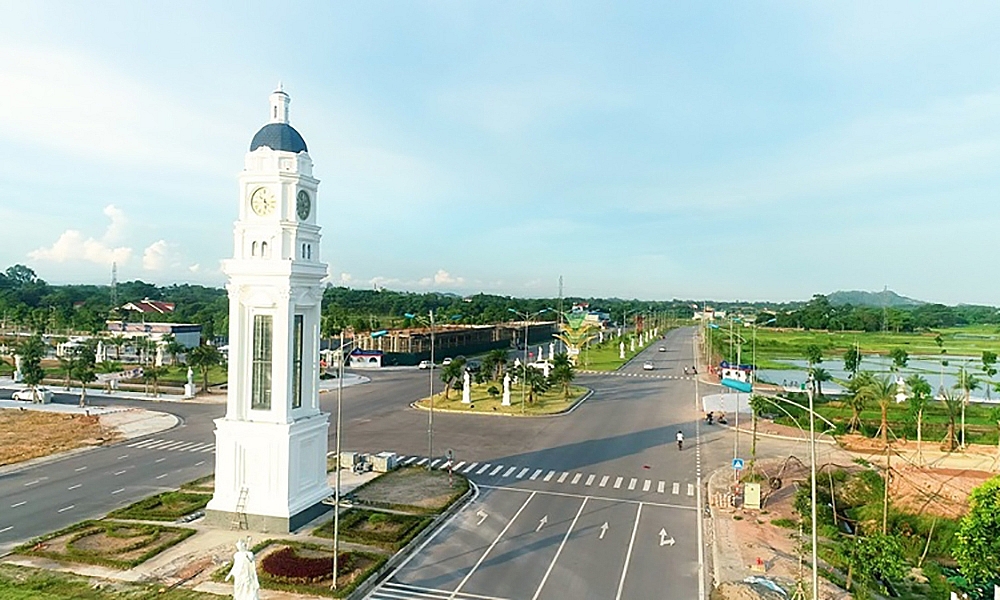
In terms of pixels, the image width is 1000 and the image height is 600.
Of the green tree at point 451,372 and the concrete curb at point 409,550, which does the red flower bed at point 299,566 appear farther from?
the green tree at point 451,372

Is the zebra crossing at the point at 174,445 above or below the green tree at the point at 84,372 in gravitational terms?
below

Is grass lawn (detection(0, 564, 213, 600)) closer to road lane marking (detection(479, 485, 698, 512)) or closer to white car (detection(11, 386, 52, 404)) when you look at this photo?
road lane marking (detection(479, 485, 698, 512))

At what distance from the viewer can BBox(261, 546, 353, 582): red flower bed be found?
21375mm

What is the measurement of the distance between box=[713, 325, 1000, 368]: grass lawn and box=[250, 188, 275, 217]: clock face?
275ft

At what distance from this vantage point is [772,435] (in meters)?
48.7

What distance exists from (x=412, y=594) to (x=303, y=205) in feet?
51.7

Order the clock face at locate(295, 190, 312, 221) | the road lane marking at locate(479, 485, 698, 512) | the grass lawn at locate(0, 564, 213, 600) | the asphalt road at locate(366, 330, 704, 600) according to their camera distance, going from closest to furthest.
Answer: the grass lawn at locate(0, 564, 213, 600), the asphalt road at locate(366, 330, 704, 600), the clock face at locate(295, 190, 312, 221), the road lane marking at locate(479, 485, 698, 512)

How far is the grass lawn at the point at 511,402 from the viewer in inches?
2281

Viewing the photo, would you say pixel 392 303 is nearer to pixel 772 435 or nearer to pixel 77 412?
pixel 77 412

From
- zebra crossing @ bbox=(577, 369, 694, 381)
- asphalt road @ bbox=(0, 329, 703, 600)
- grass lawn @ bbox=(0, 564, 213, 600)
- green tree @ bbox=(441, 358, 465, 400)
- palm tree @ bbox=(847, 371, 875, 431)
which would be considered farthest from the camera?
zebra crossing @ bbox=(577, 369, 694, 381)

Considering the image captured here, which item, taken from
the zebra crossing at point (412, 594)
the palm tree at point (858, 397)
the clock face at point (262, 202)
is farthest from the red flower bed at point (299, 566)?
the palm tree at point (858, 397)

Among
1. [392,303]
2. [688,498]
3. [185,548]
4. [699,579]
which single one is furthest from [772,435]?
[392,303]

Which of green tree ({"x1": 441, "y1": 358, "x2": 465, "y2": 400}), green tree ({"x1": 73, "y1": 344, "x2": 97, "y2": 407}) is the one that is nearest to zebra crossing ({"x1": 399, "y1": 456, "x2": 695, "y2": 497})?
green tree ({"x1": 441, "y1": 358, "x2": 465, "y2": 400})

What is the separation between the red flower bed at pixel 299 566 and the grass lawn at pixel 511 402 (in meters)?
34.6
